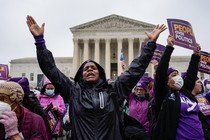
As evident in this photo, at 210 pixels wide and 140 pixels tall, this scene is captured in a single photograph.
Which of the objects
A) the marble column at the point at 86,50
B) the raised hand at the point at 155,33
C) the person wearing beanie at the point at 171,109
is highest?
the marble column at the point at 86,50

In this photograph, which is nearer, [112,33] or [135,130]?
[135,130]

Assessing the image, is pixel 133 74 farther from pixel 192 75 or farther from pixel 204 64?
pixel 204 64

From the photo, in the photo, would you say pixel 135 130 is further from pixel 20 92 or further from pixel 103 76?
pixel 20 92

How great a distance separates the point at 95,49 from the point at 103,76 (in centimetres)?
4318

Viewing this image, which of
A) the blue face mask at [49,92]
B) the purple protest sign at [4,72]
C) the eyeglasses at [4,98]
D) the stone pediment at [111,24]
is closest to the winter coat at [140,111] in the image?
the blue face mask at [49,92]

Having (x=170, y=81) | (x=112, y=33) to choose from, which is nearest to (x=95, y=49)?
(x=112, y=33)

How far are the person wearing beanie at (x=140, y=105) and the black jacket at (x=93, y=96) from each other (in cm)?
259

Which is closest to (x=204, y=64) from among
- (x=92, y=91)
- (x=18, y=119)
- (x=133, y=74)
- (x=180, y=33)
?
(x=180, y=33)

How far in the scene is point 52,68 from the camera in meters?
2.70

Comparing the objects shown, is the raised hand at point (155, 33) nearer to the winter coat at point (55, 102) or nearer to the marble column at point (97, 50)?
the winter coat at point (55, 102)

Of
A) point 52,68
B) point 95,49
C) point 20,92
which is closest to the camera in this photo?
point 20,92

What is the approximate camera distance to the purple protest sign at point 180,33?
655cm

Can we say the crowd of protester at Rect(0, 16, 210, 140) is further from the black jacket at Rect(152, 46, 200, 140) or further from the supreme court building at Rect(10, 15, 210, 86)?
the supreme court building at Rect(10, 15, 210, 86)

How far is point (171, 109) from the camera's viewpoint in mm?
3330
